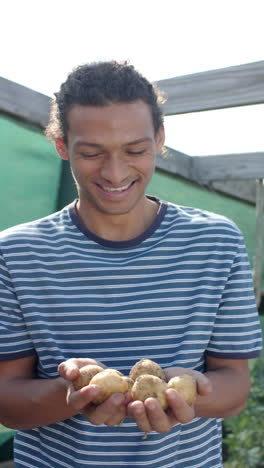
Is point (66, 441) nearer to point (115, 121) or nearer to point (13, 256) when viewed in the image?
point (13, 256)

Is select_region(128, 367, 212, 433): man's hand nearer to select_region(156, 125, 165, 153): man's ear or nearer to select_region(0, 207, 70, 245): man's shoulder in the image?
select_region(0, 207, 70, 245): man's shoulder

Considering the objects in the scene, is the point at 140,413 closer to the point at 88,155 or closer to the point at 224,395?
the point at 224,395

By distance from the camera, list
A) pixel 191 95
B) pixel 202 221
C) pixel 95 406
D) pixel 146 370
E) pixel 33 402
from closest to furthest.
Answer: pixel 95 406 → pixel 146 370 → pixel 33 402 → pixel 202 221 → pixel 191 95

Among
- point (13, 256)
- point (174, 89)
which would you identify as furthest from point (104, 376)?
point (174, 89)

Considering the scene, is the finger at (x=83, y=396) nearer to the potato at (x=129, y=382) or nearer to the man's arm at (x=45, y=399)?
the man's arm at (x=45, y=399)

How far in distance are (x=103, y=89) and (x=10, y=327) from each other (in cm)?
78

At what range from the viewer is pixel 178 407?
59.1 inches

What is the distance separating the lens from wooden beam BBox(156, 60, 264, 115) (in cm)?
318

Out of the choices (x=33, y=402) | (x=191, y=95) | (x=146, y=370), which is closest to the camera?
(x=146, y=370)

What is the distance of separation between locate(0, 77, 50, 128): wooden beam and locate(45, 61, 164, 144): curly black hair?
1.12m

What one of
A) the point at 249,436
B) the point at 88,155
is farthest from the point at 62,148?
the point at 249,436

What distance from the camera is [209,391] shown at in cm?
165

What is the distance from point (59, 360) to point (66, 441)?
0.24 metres

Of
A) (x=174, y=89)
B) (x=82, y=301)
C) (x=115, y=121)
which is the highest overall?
(x=174, y=89)
